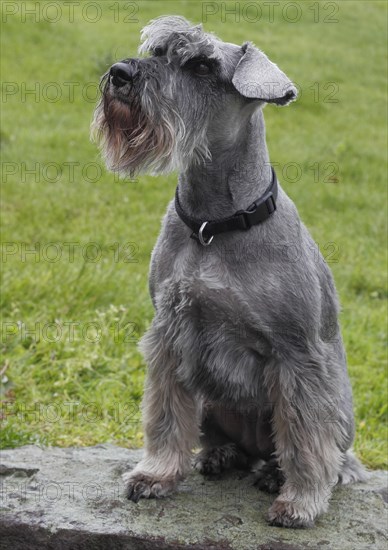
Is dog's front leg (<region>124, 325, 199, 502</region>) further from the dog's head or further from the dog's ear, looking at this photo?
the dog's ear

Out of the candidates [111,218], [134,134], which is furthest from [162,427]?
[111,218]

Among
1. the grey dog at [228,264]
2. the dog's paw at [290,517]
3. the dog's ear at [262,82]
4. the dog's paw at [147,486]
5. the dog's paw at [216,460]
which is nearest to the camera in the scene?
the dog's ear at [262,82]

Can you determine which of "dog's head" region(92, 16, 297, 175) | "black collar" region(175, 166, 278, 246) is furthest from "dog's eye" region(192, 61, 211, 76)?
"black collar" region(175, 166, 278, 246)

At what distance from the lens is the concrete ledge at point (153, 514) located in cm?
350

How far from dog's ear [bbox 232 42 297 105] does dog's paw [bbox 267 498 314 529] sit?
170 centimetres

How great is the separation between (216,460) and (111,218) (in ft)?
16.7

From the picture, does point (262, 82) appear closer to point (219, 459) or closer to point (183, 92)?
point (183, 92)

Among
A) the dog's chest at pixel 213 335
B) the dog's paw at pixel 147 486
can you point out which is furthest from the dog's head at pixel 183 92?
the dog's paw at pixel 147 486

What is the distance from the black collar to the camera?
11.5ft

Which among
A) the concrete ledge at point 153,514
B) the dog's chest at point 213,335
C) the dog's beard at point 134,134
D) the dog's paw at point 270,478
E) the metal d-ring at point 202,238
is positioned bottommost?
the concrete ledge at point 153,514

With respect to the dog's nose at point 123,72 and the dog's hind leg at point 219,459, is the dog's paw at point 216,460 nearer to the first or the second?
the dog's hind leg at point 219,459

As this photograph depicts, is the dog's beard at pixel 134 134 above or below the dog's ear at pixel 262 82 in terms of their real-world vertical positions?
below

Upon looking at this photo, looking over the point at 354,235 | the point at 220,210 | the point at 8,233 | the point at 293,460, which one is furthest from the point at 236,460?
the point at 354,235

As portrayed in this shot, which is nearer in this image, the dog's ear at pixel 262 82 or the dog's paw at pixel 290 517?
the dog's ear at pixel 262 82
